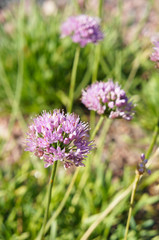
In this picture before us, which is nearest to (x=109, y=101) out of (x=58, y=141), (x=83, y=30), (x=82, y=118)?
(x=58, y=141)

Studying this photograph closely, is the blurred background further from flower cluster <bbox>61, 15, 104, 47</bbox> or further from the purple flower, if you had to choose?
the purple flower

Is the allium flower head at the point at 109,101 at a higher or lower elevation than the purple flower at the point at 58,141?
higher

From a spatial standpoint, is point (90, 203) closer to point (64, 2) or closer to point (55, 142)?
point (55, 142)

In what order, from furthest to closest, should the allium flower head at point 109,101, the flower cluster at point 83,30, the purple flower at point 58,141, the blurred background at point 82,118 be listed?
the blurred background at point 82,118, the flower cluster at point 83,30, the allium flower head at point 109,101, the purple flower at point 58,141

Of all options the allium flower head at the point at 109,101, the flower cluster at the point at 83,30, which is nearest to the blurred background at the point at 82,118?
the flower cluster at the point at 83,30

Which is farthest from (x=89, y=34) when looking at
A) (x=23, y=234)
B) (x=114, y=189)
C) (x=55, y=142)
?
(x=23, y=234)

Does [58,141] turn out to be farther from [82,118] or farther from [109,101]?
[82,118]

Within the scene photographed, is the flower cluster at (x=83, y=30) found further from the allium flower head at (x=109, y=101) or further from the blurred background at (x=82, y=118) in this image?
the blurred background at (x=82, y=118)

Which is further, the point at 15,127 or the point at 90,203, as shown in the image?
the point at 15,127
